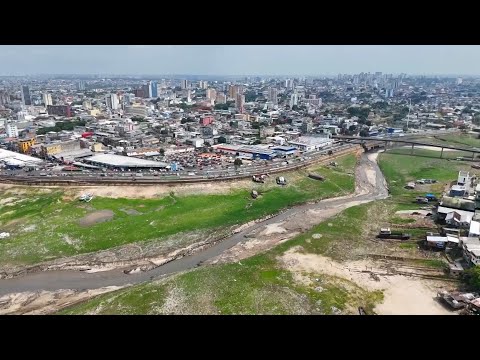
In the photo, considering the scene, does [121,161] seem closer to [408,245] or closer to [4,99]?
[408,245]

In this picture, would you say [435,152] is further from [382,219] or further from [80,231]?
[80,231]

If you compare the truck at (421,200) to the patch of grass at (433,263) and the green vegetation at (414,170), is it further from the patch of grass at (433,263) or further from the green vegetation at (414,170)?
the patch of grass at (433,263)

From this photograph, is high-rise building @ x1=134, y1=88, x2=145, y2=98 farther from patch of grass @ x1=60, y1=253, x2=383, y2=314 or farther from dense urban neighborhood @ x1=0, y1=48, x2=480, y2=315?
patch of grass @ x1=60, y1=253, x2=383, y2=314

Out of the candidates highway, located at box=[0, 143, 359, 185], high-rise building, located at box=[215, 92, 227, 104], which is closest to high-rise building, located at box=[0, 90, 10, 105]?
high-rise building, located at box=[215, 92, 227, 104]

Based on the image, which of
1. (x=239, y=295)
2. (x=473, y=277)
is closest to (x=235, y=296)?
(x=239, y=295)

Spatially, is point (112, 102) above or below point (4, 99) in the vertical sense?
above

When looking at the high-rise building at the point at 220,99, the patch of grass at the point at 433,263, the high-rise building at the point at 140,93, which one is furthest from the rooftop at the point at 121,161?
the high-rise building at the point at 140,93
